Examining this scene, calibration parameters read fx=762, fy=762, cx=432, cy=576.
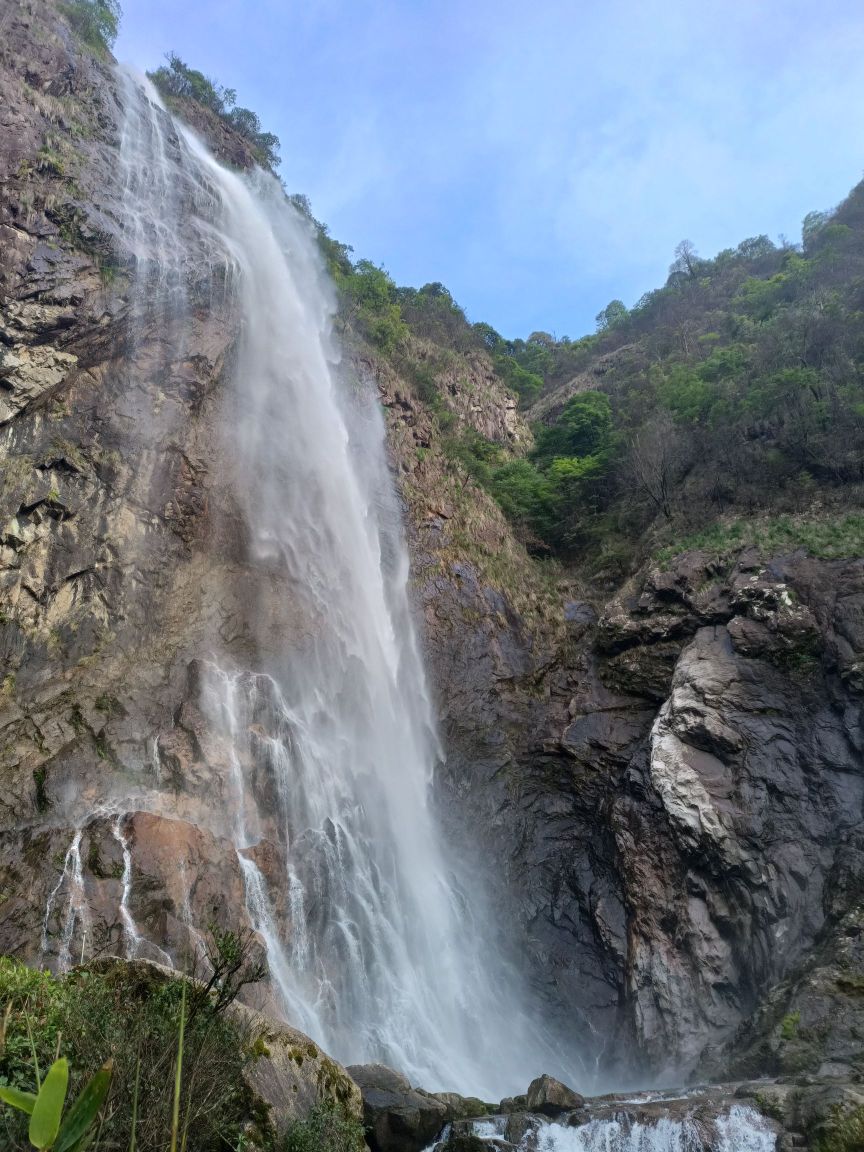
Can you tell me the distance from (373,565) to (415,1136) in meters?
15.2

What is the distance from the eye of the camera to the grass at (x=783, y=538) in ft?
59.0

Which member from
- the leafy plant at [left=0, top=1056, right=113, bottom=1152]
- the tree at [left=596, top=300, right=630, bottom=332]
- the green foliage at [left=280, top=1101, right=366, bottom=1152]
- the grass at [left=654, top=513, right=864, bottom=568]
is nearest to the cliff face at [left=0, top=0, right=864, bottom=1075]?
the grass at [left=654, top=513, right=864, bottom=568]

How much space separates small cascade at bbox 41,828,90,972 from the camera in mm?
11375

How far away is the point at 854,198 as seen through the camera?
4238 centimetres

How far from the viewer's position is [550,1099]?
10625 millimetres

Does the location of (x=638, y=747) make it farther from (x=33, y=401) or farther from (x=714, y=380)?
(x=714, y=380)

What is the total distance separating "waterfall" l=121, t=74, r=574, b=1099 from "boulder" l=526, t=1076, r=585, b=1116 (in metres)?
2.75

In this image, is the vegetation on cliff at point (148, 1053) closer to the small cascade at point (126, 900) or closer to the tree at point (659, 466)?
the small cascade at point (126, 900)

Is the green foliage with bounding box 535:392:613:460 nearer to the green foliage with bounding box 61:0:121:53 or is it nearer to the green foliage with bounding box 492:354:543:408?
the green foliage with bounding box 492:354:543:408

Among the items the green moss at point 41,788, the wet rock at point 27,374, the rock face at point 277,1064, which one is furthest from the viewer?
the wet rock at point 27,374

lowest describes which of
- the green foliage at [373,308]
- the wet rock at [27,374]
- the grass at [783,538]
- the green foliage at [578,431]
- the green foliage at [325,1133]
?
the green foliage at [325,1133]

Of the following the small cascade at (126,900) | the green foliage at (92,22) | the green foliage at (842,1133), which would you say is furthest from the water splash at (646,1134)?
the green foliage at (92,22)

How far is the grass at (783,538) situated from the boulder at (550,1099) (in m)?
12.6

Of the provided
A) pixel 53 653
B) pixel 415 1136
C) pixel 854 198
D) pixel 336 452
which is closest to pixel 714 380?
pixel 336 452
